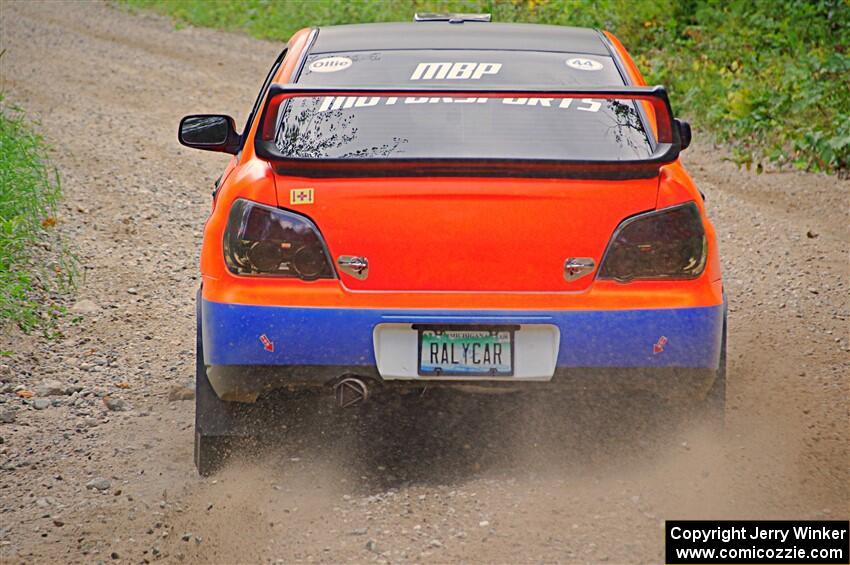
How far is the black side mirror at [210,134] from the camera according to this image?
16.7ft

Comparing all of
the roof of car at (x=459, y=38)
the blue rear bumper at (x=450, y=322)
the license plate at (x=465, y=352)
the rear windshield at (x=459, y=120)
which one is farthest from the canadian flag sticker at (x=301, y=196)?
the roof of car at (x=459, y=38)

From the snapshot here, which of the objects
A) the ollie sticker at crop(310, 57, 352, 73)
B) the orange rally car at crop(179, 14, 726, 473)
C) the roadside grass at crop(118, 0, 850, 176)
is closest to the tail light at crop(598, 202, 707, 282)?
the orange rally car at crop(179, 14, 726, 473)

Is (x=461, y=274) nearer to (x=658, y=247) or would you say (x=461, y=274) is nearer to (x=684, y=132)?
(x=658, y=247)

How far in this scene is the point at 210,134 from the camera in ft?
16.7

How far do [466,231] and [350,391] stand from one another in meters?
0.65

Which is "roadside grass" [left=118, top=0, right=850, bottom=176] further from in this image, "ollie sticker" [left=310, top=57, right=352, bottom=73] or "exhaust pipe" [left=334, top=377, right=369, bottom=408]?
"exhaust pipe" [left=334, top=377, right=369, bottom=408]

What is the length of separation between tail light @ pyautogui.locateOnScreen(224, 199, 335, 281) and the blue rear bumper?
132 mm

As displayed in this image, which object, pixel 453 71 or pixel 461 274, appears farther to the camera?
pixel 453 71

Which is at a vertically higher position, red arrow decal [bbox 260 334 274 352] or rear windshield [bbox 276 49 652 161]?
rear windshield [bbox 276 49 652 161]

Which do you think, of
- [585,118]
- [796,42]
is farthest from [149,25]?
[585,118]

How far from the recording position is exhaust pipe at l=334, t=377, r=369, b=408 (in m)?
3.91

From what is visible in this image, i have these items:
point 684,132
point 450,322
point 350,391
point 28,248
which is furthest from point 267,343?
point 28,248

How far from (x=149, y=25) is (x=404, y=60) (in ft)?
58.9

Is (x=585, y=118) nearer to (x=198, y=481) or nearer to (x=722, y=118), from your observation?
(x=198, y=481)
